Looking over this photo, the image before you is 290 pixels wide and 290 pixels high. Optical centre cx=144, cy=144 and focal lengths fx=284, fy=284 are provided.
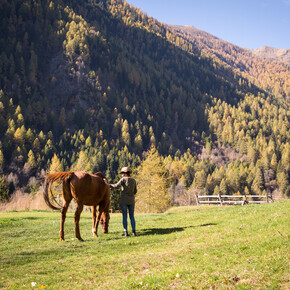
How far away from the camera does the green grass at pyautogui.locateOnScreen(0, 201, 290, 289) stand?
23.5ft

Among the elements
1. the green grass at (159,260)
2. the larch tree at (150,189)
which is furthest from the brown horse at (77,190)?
the larch tree at (150,189)

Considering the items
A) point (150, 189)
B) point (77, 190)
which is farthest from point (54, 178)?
point (150, 189)

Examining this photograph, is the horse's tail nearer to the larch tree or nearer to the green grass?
the green grass

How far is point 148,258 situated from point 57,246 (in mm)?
4910

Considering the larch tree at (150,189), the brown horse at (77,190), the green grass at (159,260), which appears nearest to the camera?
the green grass at (159,260)

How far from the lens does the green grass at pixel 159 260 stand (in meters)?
7.17

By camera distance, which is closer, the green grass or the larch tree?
the green grass

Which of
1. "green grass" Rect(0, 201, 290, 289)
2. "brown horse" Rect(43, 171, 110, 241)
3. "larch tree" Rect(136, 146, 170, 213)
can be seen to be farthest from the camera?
"larch tree" Rect(136, 146, 170, 213)

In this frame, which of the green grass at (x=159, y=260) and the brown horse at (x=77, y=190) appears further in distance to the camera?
the brown horse at (x=77, y=190)

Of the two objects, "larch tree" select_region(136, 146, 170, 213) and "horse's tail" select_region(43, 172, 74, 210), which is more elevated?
"horse's tail" select_region(43, 172, 74, 210)

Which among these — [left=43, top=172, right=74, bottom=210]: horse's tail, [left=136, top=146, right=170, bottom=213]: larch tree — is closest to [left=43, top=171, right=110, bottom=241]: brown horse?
[left=43, top=172, right=74, bottom=210]: horse's tail

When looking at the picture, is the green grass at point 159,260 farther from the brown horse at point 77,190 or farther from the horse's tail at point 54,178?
the horse's tail at point 54,178

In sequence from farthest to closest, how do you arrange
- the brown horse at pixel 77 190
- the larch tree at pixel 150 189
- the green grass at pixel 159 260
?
the larch tree at pixel 150 189, the brown horse at pixel 77 190, the green grass at pixel 159 260

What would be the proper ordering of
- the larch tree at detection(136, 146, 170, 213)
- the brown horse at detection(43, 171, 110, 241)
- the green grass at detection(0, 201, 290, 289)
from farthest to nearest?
the larch tree at detection(136, 146, 170, 213) → the brown horse at detection(43, 171, 110, 241) → the green grass at detection(0, 201, 290, 289)
